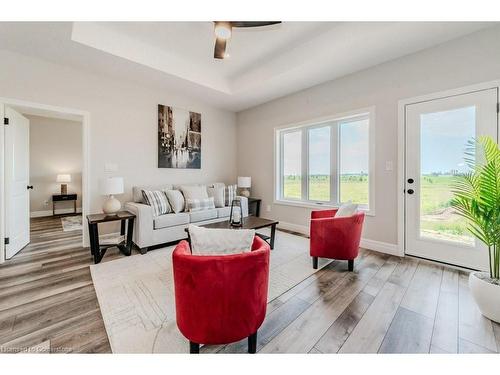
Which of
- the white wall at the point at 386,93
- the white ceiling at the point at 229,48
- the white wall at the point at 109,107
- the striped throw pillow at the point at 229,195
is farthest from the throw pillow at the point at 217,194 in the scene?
the white ceiling at the point at 229,48

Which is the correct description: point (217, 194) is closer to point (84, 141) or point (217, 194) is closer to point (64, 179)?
point (84, 141)

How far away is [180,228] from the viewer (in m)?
3.27

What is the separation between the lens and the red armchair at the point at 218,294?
3.65 ft

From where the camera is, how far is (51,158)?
5.69m

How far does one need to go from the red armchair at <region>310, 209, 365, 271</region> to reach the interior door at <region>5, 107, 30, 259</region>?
385cm

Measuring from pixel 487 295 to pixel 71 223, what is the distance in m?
6.57

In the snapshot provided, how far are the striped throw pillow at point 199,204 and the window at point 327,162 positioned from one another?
1504 millimetres

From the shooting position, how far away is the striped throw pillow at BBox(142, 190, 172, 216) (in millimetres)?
3224

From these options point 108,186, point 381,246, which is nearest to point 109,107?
point 108,186

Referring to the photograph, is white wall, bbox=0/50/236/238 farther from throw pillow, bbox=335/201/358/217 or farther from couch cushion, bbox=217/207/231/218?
throw pillow, bbox=335/201/358/217

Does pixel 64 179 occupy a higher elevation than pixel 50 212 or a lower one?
higher
